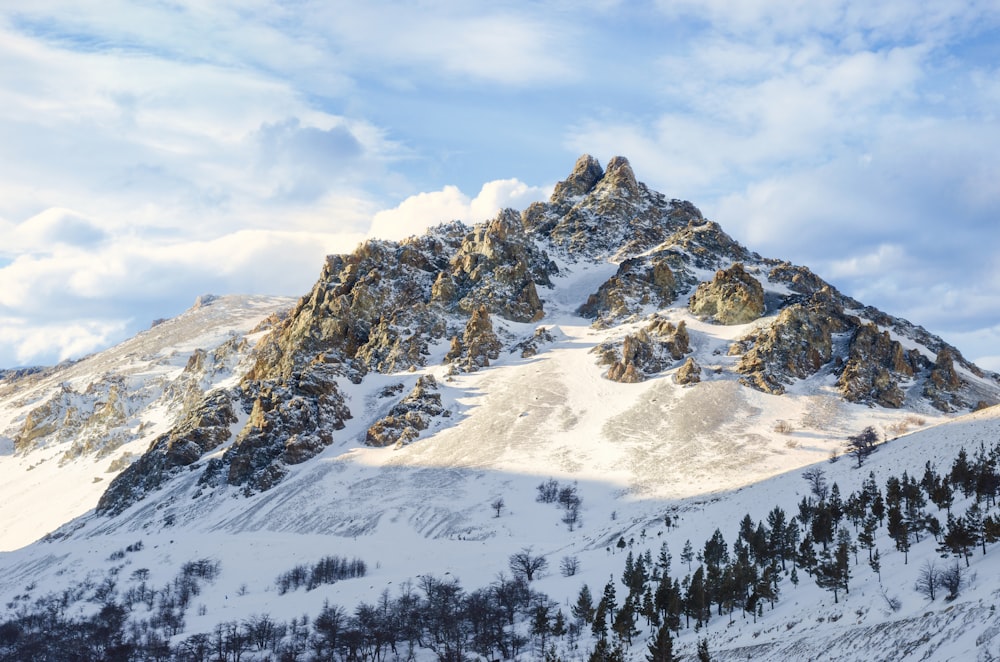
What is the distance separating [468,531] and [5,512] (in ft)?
413

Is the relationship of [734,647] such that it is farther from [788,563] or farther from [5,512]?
[5,512]

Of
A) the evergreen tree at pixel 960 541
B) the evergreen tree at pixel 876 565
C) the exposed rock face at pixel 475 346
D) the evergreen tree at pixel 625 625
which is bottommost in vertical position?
the evergreen tree at pixel 625 625

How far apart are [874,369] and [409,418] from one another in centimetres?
9343

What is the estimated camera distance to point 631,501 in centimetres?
12100

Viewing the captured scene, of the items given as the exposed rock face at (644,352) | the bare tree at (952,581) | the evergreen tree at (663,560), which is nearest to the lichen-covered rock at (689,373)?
the exposed rock face at (644,352)

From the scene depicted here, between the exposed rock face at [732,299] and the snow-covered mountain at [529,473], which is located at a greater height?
the exposed rock face at [732,299]

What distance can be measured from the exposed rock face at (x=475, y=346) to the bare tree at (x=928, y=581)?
130305 mm

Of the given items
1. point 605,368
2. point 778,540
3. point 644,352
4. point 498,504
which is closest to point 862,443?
point 778,540

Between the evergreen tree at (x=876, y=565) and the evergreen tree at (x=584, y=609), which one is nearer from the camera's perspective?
the evergreen tree at (x=876, y=565)

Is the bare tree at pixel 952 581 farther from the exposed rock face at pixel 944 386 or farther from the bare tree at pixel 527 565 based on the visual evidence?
the exposed rock face at pixel 944 386

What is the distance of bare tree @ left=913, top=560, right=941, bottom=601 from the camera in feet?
168

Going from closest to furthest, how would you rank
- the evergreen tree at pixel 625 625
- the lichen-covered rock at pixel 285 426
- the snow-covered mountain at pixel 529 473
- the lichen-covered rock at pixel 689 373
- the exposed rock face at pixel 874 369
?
the evergreen tree at pixel 625 625 → the snow-covered mountain at pixel 529 473 → the lichen-covered rock at pixel 285 426 → the exposed rock face at pixel 874 369 → the lichen-covered rock at pixel 689 373

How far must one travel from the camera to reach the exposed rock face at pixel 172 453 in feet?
529

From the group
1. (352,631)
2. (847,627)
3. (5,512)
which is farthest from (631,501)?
(5,512)
